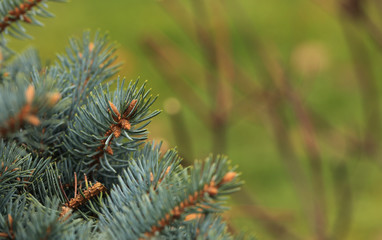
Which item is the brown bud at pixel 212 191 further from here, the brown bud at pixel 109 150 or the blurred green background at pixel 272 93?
the blurred green background at pixel 272 93

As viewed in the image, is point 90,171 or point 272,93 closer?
point 90,171

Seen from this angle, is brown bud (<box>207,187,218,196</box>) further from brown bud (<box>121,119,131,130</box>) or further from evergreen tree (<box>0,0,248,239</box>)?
brown bud (<box>121,119,131,130</box>)

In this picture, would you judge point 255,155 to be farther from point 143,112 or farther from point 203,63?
point 143,112

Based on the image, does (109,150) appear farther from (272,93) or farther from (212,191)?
(272,93)

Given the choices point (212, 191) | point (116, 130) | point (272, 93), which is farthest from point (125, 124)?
point (272, 93)

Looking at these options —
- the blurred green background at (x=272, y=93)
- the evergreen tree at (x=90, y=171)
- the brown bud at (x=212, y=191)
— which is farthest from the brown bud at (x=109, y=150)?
the blurred green background at (x=272, y=93)
